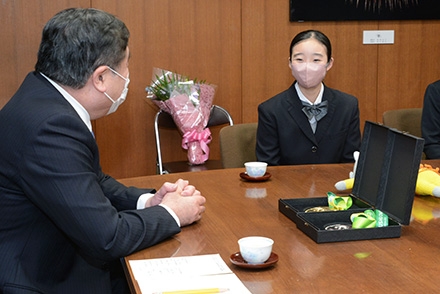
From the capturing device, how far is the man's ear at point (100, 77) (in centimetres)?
209

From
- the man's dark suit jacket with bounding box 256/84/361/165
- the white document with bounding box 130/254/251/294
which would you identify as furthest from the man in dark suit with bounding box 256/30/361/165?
the white document with bounding box 130/254/251/294

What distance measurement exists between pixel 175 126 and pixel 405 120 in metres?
1.63

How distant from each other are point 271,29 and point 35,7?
178 centimetres

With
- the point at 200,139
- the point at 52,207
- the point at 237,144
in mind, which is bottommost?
the point at 200,139

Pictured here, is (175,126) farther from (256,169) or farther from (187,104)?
(256,169)

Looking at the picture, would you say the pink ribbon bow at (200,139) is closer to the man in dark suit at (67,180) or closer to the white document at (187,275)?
the man in dark suit at (67,180)

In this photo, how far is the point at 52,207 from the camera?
190 centimetres

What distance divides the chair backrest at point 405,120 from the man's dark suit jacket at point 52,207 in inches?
97.4

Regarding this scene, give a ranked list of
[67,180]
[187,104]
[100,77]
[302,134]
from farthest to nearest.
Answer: [187,104], [302,134], [100,77], [67,180]

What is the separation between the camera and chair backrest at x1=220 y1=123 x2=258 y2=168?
3.59m

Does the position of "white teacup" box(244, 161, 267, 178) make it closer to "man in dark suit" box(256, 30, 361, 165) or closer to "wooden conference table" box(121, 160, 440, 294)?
"wooden conference table" box(121, 160, 440, 294)

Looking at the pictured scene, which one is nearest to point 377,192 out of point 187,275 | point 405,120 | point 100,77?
point 187,275

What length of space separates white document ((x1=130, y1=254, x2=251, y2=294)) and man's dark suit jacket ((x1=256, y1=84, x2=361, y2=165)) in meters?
1.73

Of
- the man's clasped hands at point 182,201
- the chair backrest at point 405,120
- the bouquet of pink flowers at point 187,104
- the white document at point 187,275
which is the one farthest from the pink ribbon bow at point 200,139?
the white document at point 187,275
